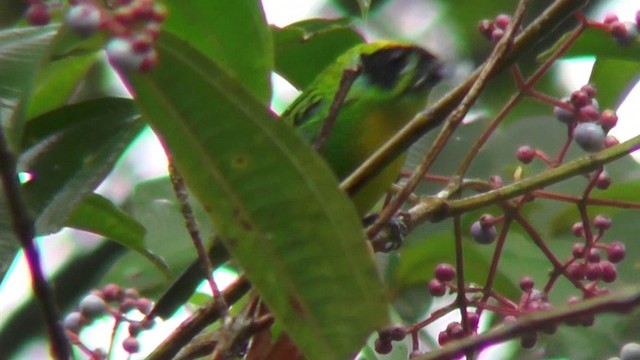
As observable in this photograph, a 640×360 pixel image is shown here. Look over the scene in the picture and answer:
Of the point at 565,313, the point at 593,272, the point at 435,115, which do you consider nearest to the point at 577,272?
the point at 593,272

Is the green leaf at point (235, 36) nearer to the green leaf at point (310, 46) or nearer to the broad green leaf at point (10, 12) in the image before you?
the green leaf at point (310, 46)

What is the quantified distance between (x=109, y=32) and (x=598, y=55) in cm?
85

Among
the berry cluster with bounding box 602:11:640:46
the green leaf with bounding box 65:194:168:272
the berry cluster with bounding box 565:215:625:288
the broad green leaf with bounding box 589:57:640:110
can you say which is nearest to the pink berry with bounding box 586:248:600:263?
the berry cluster with bounding box 565:215:625:288

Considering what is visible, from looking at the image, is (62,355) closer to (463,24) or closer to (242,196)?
(242,196)

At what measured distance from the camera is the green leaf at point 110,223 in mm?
1162

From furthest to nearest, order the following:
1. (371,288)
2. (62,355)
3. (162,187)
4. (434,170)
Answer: (434,170) → (162,187) → (371,288) → (62,355)

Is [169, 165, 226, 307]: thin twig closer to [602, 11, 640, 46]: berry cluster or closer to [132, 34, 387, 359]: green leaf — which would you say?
[132, 34, 387, 359]: green leaf

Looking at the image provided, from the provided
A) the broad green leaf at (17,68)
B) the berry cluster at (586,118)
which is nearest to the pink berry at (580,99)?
the berry cluster at (586,118)

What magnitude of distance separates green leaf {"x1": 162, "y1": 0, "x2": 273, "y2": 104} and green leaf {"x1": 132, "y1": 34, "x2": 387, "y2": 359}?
225 mm

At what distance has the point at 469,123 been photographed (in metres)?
1.87

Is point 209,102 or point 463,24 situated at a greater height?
point 209,102

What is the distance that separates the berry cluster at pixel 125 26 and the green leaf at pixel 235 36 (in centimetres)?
34

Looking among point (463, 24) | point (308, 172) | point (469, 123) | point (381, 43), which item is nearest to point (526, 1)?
point (308, 172)

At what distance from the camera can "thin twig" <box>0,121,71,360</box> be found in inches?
25.5
